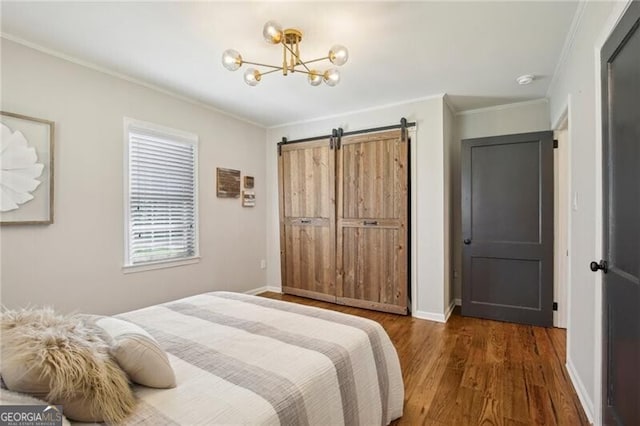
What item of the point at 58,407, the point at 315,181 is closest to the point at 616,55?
the point at 58,407

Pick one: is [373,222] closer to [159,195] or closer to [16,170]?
[159,195]

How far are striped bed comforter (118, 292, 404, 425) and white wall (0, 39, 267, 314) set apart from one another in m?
1.17

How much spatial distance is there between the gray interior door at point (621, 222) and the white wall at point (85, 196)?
11.6 feet

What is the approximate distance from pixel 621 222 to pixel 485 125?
2858mm

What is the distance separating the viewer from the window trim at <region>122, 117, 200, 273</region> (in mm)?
2949

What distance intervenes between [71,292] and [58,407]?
2.16m

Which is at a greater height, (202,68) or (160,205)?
(202,68)

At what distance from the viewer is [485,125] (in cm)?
385

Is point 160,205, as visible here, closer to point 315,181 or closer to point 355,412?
point 315,181

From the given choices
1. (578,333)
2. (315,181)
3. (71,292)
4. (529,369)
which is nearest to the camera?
(578,333)

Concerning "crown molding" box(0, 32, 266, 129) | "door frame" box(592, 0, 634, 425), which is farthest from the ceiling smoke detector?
"crown molding" box(0, 32, 266, 129)

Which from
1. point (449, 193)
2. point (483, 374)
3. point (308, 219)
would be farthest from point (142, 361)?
point (449, 193)

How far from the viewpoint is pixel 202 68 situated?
2.76m

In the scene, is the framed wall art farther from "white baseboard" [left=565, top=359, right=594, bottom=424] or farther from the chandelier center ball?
"white baseboard" [left=565, top=359, right=594, bottom=424]
